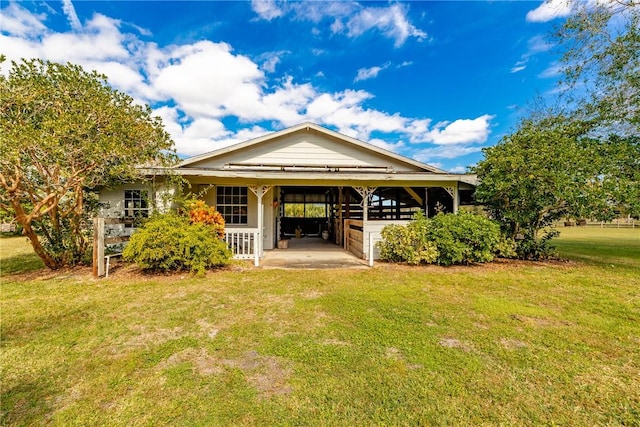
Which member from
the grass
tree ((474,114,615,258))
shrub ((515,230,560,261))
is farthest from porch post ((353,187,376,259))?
shrub ((515,230,560,261))

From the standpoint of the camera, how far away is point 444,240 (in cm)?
814

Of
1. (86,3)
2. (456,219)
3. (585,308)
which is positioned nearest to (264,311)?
(585,308)

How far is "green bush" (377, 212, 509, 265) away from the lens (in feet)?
26.9

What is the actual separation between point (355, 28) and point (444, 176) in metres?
9.98

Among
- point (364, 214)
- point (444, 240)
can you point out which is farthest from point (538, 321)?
point (364, 214)

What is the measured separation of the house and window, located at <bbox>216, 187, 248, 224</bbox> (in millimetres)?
36

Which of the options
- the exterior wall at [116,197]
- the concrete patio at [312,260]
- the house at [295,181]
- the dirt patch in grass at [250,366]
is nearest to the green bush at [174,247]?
the house at [295,181]

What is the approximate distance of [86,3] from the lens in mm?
9117

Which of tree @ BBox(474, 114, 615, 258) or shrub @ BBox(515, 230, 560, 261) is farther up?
tree @ BBox(474, 114, 615, 258)

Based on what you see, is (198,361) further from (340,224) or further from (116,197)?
(340,224)

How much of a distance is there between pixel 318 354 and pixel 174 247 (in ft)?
16.3

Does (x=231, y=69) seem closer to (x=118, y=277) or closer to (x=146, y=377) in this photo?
(x=118, y=277)

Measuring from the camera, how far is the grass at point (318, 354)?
7.88 ft

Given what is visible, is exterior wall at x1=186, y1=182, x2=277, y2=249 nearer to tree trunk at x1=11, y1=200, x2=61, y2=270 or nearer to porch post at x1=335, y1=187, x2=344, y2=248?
porch post at x1=335, y1=187, x2=344, y2=248
